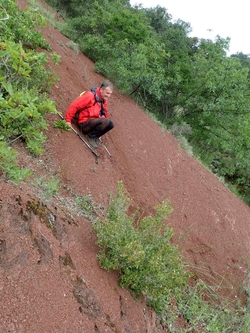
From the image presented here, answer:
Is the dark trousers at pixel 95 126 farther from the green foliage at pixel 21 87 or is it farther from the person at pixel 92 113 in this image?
the green foliage at pixel 21 87

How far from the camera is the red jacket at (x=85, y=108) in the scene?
496cm

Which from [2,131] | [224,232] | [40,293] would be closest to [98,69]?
[224,232]

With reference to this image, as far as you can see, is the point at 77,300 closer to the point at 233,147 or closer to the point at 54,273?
the point at 54,273

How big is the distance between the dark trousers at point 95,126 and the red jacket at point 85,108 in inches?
3.5

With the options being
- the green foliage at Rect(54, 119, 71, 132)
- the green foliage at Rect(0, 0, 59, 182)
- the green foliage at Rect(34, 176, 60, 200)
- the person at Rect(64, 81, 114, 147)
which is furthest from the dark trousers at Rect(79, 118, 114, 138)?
the green foliage at Rect(34, 176, 60, 200)

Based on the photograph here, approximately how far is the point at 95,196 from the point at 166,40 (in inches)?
506

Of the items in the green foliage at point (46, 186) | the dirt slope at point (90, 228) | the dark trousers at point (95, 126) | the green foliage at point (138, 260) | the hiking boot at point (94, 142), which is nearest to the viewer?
the dirt slope at point (90, 228)

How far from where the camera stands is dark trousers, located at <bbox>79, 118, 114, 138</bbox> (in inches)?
203

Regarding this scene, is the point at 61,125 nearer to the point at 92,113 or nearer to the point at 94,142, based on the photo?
the point at 92,113

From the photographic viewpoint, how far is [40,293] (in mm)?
2467

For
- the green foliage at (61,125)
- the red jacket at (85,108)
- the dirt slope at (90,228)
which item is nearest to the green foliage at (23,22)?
the dirt slope at (90,228)

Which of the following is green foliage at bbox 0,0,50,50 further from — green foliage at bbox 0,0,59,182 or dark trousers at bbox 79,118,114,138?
dark trousers at bbox 79,118,114,138

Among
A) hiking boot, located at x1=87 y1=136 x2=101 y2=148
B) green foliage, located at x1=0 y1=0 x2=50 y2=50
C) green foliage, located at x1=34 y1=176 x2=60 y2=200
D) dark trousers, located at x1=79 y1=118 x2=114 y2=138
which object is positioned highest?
green foliage, located at x1=0 y1=0 x2=50 y2=50

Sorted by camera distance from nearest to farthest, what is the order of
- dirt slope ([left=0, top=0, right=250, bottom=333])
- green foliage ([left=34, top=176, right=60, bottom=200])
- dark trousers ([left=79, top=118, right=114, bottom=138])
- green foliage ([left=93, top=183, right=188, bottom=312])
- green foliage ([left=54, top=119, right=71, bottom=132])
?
1. dirt slope ([left=0, top=0, right=250, bottom=333])
2. green foliage ([left=93, top=183, right=188, bottom=312])
3. green foliage ([left=34, top=176, right=60, bottom=200])
4. green foliage ([left=54, top=119, right=71, bottom=132])
5. dark trousers ([left=79, top=118, right=114, bottom=138])
